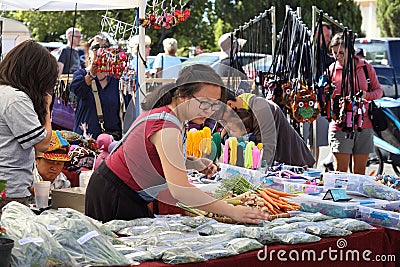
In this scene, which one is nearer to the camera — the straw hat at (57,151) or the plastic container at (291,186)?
the plastic container at (291,186)

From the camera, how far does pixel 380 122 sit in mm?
9094

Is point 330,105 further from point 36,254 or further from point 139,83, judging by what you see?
point 36,254

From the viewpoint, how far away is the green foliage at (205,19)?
65.4 feet

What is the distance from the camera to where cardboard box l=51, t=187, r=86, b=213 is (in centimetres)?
459

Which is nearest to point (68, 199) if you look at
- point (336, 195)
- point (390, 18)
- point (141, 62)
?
point (336, 195)

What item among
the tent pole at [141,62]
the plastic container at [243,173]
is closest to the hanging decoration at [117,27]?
the tent pole at [141,62]

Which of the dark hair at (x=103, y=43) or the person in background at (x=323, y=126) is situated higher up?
the dark hair at (x=103, y=43)

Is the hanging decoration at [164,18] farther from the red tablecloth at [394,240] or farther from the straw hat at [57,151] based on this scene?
the red tablecloth at [394,240]

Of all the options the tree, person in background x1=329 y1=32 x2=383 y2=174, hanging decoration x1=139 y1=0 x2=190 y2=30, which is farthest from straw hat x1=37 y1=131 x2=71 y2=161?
the tree

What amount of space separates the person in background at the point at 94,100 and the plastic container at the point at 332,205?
9.39 feet

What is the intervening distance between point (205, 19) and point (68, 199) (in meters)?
16.9

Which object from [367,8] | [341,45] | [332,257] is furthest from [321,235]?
[367,8]

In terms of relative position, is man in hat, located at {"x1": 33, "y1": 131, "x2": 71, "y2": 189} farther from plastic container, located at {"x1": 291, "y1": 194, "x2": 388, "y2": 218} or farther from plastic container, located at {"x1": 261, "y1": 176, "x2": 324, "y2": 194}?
plastic container, located at {"x1": 291, "y1": 194, "x2": 388, "y2": 218}

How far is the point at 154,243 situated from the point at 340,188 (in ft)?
4.86
